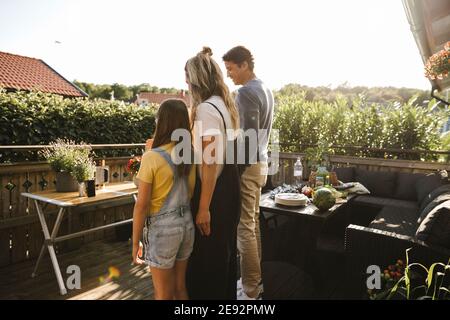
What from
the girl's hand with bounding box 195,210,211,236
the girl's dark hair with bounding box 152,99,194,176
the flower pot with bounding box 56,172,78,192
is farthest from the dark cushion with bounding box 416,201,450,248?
the flower pot with bounding box 56,172,78,192

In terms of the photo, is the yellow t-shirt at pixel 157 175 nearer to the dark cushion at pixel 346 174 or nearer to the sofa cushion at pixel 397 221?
the sofa cushion at pixel 397 221

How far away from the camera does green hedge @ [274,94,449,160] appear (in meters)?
5.00

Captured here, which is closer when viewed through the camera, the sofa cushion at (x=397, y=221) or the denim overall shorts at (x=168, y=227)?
the denim overall shorts at (x=168, y=227)

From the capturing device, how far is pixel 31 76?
1862 cm

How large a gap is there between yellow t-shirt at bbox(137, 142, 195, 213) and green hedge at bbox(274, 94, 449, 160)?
3.09m

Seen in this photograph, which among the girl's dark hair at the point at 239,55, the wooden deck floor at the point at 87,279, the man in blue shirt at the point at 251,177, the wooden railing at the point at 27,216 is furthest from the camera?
the wooden railing at the point at 27,216

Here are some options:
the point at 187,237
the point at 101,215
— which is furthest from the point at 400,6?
the point at 101,215

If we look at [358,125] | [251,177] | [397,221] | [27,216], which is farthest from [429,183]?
[27,216]

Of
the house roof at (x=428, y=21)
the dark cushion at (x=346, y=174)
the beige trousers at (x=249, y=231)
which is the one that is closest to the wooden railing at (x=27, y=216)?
the dark cushion at (x=346, y=174)

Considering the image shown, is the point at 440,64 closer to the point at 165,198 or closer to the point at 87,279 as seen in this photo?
Result: the point at 165,198

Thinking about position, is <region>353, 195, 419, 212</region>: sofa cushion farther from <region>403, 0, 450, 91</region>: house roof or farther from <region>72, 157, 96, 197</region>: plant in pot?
<region>72, 157, 96, 197</region>: plant in pot

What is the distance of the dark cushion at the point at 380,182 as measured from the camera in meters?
4.55

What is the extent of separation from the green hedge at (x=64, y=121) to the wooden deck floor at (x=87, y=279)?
139 cm

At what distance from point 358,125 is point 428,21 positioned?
6.46 feet
